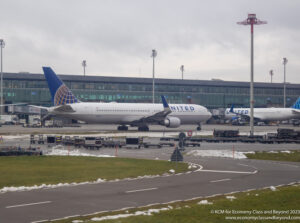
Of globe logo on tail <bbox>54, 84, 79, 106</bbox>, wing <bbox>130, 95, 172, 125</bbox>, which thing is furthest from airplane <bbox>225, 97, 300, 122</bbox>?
globe logo on tail <bbox>54, 84, 79, 106</bbox>

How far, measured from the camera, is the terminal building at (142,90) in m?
131

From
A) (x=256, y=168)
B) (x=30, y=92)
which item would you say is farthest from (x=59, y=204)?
(x=30, y=92)

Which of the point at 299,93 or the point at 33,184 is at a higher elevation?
the point at 299,93

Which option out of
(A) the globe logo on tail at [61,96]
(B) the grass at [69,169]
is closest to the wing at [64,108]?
(A) the globe logo on tail at [61,96]

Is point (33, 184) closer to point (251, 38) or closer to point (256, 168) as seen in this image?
point (256, 168)

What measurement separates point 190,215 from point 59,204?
488cm

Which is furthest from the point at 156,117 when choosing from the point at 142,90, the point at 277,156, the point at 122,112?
the point at 142,90

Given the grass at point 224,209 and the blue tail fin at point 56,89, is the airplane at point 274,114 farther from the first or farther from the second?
the grass at point 224,209

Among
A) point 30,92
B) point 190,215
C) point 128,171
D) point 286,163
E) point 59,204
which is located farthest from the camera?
point 30,92

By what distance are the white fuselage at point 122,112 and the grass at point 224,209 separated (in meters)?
53.4

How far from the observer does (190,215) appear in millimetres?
13078

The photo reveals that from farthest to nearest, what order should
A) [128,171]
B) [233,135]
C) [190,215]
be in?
[233,135], [128,171], [190,215]

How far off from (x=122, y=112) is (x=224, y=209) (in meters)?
59.2

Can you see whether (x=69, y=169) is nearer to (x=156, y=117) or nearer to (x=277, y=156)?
(x=277, y=156)
